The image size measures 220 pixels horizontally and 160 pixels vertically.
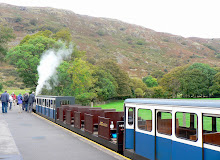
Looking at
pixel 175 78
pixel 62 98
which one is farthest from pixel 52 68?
pixel 175 78

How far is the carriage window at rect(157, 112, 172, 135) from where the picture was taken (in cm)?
738

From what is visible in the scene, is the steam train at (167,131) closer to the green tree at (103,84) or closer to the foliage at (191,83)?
the green tree at (103,84)

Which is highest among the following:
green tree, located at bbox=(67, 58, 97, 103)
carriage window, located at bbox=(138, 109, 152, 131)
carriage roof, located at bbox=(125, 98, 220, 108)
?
green tree, located at bbox=(67, 58, 97, 103)

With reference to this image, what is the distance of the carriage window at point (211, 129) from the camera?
19.5ft

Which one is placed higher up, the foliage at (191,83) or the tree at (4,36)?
the tree at (4,36)

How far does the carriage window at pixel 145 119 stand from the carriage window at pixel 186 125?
1.15 m

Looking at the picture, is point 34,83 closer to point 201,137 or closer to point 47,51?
point 47,51

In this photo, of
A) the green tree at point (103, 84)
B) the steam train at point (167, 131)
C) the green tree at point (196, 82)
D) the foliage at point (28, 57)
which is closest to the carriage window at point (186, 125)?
the steam train at point (167, 131)

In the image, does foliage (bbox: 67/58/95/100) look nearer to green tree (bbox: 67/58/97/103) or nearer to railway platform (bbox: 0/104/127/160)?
green tree (bbox: 67/58/97/103)

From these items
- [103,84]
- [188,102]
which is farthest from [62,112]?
[103,84]

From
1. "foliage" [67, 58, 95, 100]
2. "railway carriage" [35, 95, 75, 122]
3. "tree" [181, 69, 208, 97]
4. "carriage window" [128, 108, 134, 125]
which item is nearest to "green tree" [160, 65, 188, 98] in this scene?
"tree" [181, 69, 208, 97]

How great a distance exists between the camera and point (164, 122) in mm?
7707

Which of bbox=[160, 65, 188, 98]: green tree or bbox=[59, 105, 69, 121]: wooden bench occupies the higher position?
bbox=[160, 65, 188, 98]: green tree

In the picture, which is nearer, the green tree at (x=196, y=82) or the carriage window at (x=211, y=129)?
the carriage window at (x=211, y=129)
